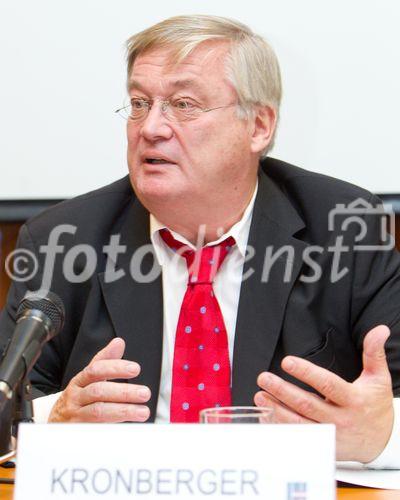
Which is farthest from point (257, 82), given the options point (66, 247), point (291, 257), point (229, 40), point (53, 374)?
point (53, 374)

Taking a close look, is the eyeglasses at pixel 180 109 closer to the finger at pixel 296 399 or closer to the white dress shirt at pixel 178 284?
the white dress shirt at pixel 178 284

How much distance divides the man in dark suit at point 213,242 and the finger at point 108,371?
43 cm

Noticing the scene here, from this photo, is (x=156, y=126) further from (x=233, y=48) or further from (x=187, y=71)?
(x=233, y=48)

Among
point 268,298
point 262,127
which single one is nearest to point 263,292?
point 268,298

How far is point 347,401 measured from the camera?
1.31 meters

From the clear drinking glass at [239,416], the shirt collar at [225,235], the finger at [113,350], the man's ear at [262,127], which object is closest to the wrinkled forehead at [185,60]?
the man's ear at [262,127]

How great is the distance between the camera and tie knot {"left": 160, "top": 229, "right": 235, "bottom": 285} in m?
1.92

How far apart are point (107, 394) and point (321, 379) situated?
0.34 meters

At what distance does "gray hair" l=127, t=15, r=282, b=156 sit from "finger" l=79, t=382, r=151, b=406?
31.0 inches

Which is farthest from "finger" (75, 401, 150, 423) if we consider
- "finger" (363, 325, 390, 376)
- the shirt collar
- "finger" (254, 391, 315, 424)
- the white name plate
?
the shirt collar

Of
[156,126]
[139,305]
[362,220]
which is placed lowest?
[139,305]

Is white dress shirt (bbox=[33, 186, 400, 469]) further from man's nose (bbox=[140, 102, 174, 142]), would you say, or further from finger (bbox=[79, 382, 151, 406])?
finger (bbox=[79, 382, 151, 406])

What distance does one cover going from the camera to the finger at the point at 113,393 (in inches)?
53.5

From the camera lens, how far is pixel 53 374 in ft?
6.49
